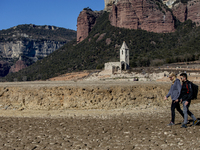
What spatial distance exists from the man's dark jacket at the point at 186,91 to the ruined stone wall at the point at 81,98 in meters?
5.17

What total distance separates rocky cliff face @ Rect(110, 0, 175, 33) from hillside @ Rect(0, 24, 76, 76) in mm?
86519

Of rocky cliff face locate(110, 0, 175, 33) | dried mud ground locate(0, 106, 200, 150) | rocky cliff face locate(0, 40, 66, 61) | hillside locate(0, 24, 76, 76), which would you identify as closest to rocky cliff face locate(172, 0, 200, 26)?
rocky cliff face locate(110, 0, 175, 33)

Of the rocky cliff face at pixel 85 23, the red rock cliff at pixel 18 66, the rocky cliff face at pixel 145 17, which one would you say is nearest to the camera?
the rocky cliff face at pixel 145 17

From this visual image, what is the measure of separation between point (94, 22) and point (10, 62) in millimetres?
77640

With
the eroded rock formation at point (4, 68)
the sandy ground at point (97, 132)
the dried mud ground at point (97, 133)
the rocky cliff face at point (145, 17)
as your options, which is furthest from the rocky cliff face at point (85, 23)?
the dried mud ground at point (97, 133)

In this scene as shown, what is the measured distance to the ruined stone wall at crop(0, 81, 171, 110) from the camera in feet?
41.8

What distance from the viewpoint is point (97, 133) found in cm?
796

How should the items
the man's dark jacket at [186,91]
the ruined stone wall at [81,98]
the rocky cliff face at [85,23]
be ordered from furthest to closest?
the rocky cliff face at [85,23] < the ruined stone wall at [81,98] < the man's dark jacket at [186,91]

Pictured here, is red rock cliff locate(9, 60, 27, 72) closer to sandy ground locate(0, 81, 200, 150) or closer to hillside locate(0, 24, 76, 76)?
hillside locate(0, 24, 76, 76)

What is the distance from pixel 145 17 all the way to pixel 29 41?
10759 cm

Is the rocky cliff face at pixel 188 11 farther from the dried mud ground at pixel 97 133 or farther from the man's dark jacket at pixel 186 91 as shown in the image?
the man's dark jacket at pixel 186 91

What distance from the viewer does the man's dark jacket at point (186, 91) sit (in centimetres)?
765

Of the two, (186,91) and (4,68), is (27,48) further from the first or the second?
(186,91)

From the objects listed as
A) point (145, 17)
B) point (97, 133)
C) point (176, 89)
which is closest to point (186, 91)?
point (176, 89)
